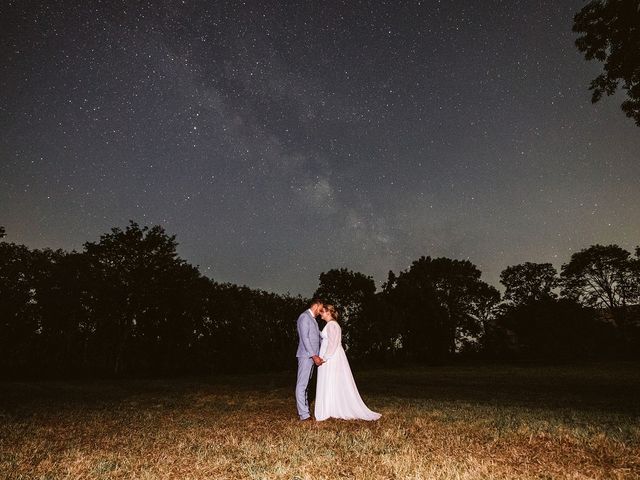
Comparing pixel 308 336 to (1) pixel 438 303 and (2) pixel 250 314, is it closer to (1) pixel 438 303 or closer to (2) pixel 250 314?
(2) pixel 250 314

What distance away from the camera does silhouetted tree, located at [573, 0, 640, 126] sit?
1150 cm

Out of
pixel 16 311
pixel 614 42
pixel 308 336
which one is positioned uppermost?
pixel 614 42

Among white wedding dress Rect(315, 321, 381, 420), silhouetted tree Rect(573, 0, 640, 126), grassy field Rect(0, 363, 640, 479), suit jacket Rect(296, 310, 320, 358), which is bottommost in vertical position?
grassy field Rect(0, 363, 640, 479)

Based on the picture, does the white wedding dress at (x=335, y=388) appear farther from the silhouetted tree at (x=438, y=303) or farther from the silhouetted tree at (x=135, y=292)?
the silhouetted tree at (x=438, y=303)

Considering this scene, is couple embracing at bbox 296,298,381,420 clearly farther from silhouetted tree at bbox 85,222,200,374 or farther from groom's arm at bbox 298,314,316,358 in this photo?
silhouetted tree at bbox 85,222,200,374

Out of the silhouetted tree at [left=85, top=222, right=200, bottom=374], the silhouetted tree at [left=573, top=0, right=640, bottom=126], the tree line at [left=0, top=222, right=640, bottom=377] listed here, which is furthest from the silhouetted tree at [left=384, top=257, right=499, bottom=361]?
the silhouetted tree at [left=573, top=0, right=640, bottom=126]

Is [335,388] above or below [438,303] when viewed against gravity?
below

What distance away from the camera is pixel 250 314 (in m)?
49.6

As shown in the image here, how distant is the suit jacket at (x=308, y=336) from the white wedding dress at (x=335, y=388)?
0.42m

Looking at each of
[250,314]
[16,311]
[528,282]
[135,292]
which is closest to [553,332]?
[528,282]

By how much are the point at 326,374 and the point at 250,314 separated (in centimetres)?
4188

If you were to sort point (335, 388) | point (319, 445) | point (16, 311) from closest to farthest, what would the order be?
1. point (319, 445)
2. point (335, 388)
3. point (16, 311)

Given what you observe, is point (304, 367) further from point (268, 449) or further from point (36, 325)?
point (36, 325)

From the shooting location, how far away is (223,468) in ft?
16.9
